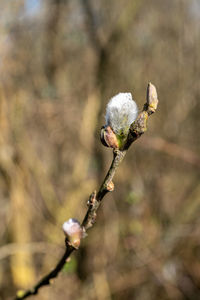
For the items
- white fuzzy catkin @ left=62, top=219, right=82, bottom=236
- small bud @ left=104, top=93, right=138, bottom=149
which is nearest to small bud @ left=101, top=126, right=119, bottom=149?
small bud @ left=104, top=93, right=138, bottom=149

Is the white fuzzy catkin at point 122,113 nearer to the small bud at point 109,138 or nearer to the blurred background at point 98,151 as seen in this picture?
the small bud at point 109,138

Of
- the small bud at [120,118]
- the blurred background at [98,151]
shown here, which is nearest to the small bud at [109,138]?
the small bud at [120,118]

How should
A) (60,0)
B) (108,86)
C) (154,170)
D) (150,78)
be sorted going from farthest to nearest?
1. (150,78)
2. (154,170)
3. (60,0)
4. (108,86)

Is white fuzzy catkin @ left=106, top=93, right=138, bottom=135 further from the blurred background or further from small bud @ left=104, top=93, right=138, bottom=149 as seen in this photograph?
the blurred background

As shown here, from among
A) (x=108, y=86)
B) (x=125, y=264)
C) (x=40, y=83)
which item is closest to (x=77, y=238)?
(x=108, y=86)

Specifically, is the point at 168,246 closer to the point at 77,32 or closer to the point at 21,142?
the point at 21,142

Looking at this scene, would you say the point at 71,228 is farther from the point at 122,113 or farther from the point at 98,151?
the point at 98,151
